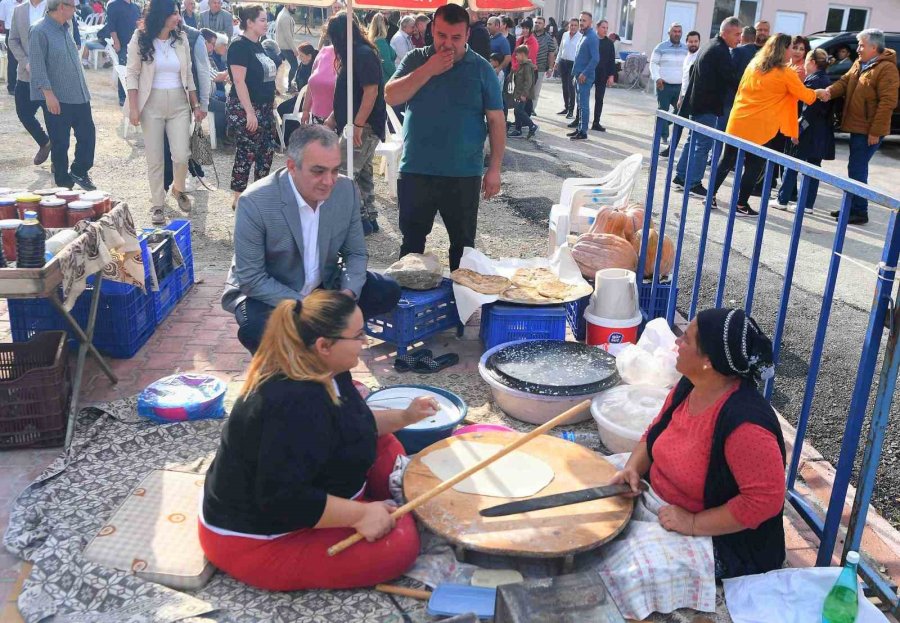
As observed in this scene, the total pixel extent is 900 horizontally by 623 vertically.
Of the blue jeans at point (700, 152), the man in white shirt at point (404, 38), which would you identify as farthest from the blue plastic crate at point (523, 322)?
the man in white shirt at point (404, 38)

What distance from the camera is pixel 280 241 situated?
13.6 feet

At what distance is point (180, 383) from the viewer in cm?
437

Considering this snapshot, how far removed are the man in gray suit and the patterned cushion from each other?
0.89m

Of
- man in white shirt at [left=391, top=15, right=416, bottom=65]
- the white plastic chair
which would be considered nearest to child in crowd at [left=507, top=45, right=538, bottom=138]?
man in white shirt at [left=391, top=15, right=416, bottom=65]

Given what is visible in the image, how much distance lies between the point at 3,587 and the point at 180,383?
1537mm

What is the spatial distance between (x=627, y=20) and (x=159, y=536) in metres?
25.0

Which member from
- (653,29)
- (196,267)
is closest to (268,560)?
(196,267)

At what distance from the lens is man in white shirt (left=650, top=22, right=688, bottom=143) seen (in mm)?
12805

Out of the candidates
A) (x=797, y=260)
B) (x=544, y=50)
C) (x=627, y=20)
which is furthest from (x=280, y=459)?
(x=627, y=20)

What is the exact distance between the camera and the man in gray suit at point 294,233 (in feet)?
13.0

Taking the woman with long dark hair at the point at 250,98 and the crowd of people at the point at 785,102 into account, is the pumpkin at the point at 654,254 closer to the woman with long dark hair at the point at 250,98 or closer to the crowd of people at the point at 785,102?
the crowd of people at the point at 785,102

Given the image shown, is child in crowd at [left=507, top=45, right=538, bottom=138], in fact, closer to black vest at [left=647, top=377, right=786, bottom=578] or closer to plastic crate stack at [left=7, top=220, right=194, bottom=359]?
plastic crate stack at [left=7, top=220, right=194, bottom=359]

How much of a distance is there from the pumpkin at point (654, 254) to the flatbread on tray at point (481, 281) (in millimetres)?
946

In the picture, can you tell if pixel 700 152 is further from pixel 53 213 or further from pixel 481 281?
pixel 53 213
